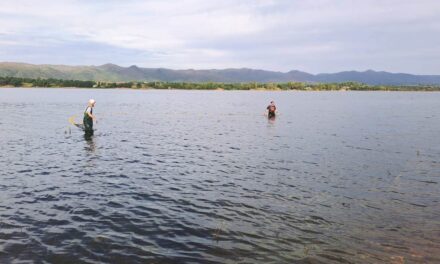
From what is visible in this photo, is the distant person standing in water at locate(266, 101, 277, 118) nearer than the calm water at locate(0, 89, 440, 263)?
No

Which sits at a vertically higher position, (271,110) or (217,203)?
(271,110)

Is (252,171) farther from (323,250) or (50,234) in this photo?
(50,234)

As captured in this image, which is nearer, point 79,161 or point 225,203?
point 225,203

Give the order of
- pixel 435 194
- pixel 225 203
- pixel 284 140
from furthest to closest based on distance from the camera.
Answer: pixel 284 140
pixel 435 194
pixel 225 203

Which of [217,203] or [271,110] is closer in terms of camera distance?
[217,203]

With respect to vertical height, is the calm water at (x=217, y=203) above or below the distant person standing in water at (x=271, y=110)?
below

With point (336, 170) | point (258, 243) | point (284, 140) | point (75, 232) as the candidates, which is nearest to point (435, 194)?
point (336, 170)

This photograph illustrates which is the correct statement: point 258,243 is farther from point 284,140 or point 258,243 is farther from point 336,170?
point 284,140

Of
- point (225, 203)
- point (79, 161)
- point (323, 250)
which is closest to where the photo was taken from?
point (323, 250)

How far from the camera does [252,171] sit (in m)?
26.9

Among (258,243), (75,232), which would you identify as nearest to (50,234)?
(75,232)

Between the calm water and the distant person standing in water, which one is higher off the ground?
the distant person standing in water

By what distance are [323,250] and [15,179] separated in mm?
18176

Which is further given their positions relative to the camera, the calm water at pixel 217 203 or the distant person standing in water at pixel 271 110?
the distant person standing in water at pixel 271 110
